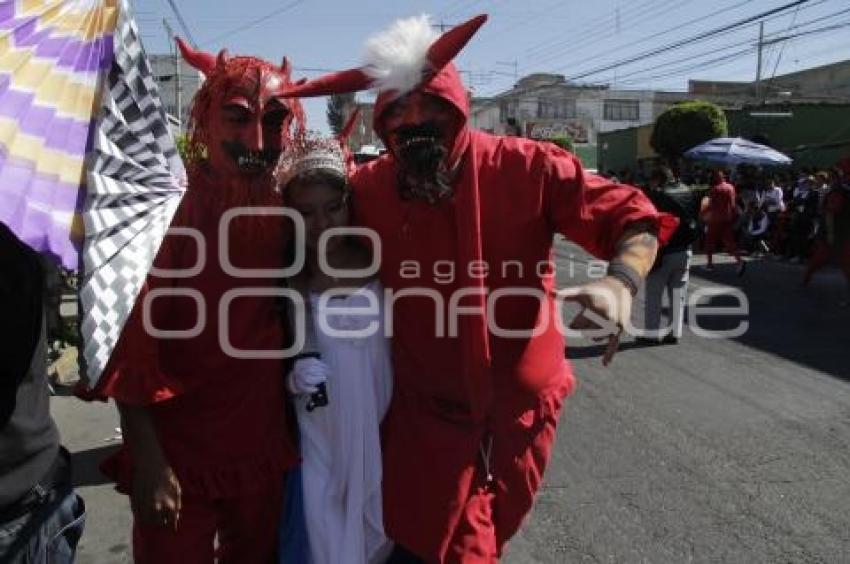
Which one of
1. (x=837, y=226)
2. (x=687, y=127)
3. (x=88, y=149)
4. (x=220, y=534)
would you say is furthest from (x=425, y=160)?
(x=687, y=127)

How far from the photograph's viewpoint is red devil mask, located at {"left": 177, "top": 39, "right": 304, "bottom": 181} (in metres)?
2.45

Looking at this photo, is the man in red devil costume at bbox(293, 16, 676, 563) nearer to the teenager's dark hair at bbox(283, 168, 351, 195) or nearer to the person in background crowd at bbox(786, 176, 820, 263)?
the teenager's dark hair at bbox(283, 168, 351, 195)

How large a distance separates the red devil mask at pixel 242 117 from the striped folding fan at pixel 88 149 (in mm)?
596

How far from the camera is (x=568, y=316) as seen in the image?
8.76 metres

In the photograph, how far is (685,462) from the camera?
182 inches

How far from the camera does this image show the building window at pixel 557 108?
7293cm

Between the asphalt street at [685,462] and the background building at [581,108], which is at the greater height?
the background building at [581,108]

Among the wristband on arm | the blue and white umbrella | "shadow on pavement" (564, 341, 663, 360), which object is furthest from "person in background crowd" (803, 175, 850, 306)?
the wristband on arm

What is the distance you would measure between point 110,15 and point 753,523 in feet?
11.6

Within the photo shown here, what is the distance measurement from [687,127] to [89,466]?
29.3 meters

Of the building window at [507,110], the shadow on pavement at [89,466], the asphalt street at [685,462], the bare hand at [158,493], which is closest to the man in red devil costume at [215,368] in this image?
the bare hand at [158,493]

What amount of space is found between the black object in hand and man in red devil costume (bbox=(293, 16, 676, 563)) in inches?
8.6

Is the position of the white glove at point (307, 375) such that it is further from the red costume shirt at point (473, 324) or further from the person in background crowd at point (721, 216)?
the person in background crowd at point (721, 216)

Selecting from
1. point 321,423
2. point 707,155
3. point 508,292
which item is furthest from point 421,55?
point 707,155
